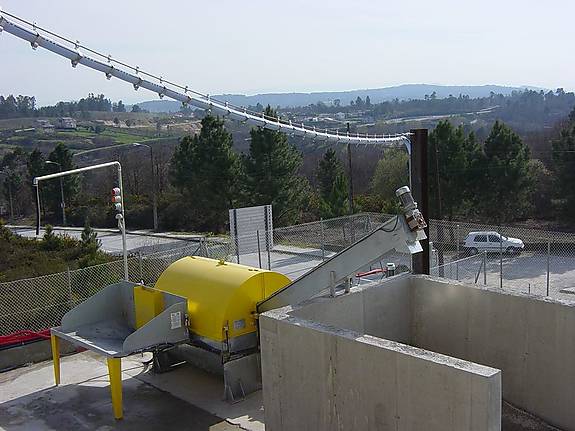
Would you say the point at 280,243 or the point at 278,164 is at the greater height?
the point at 278,164

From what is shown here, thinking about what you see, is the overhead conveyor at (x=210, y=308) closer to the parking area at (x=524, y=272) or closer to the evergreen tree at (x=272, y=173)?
the parking area at (x=524, y=272)

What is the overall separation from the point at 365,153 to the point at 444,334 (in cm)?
7842

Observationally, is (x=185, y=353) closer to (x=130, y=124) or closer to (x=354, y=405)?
(x=354, y=405)

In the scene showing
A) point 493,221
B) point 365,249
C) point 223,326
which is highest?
point 365,249

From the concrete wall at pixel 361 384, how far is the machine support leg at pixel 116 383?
281 centimetres

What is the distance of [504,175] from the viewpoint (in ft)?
111

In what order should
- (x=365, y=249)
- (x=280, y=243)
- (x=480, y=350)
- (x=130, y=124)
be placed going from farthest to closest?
(x=130, y=124) → (x=280, y=243) → (x=480, y=350) → (x=365, y=249)

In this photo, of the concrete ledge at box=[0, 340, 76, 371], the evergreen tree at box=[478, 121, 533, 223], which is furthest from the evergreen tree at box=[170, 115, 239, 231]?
the concrete ledge at box=[0, 340, 76, 371]

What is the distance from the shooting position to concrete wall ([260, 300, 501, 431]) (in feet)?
23.8

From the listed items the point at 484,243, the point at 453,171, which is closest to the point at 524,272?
the point at 484,243

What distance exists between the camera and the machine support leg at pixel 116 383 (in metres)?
11.0

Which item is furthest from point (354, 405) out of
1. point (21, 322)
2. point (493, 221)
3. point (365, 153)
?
point (365, 153)

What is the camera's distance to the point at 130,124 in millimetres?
159000

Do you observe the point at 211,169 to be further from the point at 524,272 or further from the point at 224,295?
the point at 224,295
